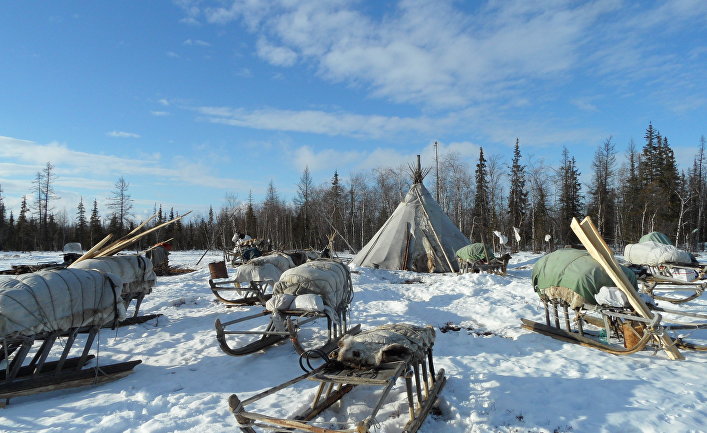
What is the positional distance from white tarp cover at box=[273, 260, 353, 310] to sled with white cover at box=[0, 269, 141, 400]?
2438 millimetres

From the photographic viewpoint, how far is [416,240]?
59.0 ft

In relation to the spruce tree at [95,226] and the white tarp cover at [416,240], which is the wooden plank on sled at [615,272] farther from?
the spruce tree at [95,226]

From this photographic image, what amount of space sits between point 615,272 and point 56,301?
7829mm

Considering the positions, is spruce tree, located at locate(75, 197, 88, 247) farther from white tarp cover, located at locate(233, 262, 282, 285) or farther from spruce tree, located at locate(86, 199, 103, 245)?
white tarp cover, located at locate(233, 262, 282, 285)

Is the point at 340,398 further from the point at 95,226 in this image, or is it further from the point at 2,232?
the point at 2,232

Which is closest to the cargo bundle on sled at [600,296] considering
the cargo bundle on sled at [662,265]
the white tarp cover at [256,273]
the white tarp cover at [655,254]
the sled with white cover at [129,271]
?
the cargo bundle on sled at [662,265]

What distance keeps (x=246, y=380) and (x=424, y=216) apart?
44.8ft

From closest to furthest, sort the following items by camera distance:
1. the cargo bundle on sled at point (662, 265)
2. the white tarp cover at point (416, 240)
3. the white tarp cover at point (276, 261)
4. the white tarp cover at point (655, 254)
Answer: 1. the cargo bundle on sled at point (662, 265)
2. the white tarp cover at point (655, 254)
3. the white tarp cover at point (276, 261)
4. the white tarp cover at point (416, 240)

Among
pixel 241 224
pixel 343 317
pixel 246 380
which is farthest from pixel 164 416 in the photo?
pixel 241 224

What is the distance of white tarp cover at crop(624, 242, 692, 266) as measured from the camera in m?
8.82

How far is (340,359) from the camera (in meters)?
4.01

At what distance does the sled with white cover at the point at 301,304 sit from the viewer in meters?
6.04

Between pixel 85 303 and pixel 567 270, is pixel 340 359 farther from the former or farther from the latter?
pixel 567 270

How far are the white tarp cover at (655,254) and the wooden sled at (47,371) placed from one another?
409 inches
